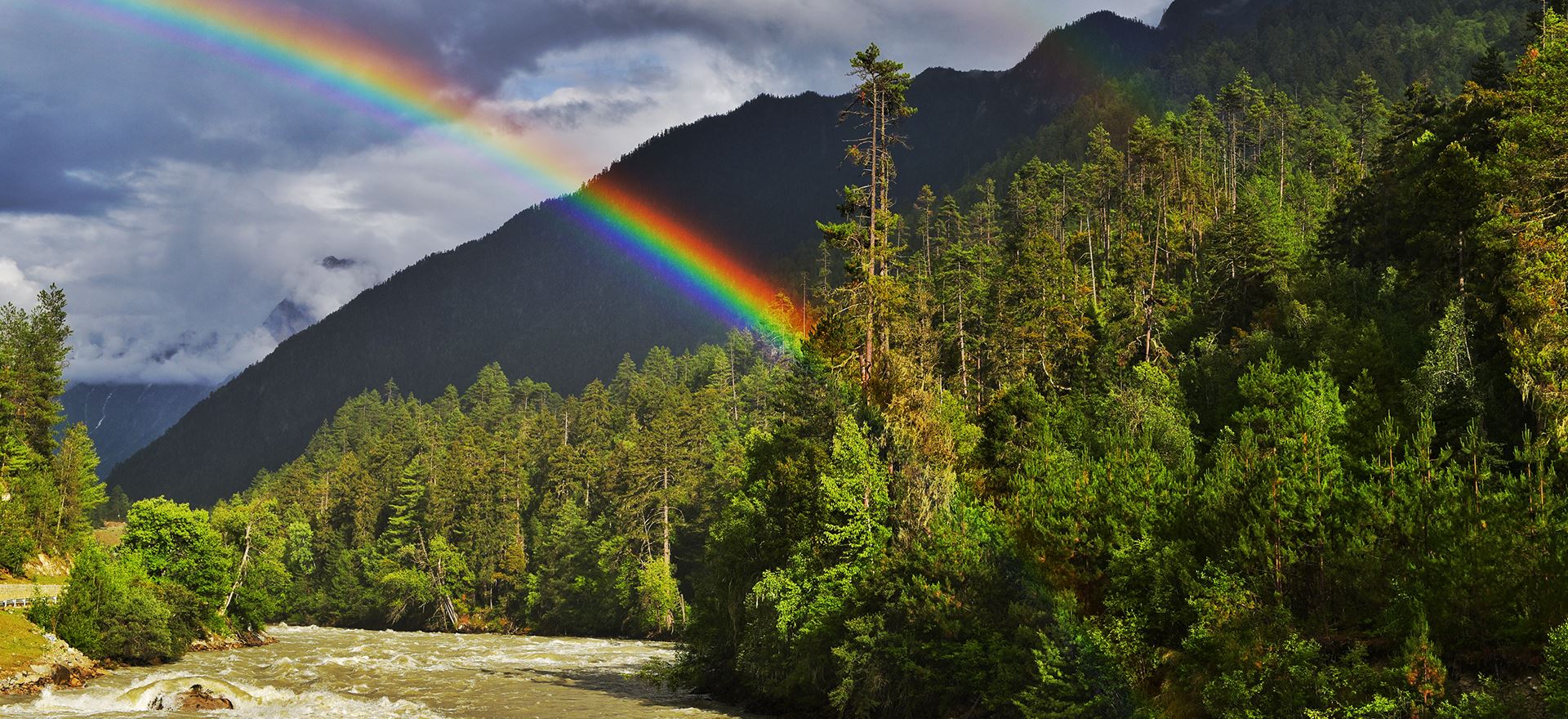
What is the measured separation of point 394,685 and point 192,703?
10.7 m

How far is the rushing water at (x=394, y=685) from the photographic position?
132 feet

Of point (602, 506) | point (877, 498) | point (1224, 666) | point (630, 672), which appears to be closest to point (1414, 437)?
point (1224, 666)

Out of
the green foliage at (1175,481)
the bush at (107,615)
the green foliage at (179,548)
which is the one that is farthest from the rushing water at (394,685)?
the green foliage at (179,548)

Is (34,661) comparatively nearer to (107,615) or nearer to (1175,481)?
(107,615)

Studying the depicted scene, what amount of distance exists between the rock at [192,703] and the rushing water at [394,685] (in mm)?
359

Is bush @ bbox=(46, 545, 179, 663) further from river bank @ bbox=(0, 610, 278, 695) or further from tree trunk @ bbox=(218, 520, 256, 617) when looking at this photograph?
tree trunk @ bbox=(218, 520, 256, 617)

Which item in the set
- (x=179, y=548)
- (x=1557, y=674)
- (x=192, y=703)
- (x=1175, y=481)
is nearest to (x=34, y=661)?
(x=192, y=703)

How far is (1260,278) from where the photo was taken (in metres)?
66.9

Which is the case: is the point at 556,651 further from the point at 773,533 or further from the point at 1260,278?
the point at 1260,278

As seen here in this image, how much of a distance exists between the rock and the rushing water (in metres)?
0.36

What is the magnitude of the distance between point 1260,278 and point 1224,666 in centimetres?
4719

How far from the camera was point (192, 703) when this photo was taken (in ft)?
133

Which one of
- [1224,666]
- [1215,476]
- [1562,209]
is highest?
[1562,209]

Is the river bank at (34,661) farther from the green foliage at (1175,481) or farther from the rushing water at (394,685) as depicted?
the green foliage at (1175,481)
